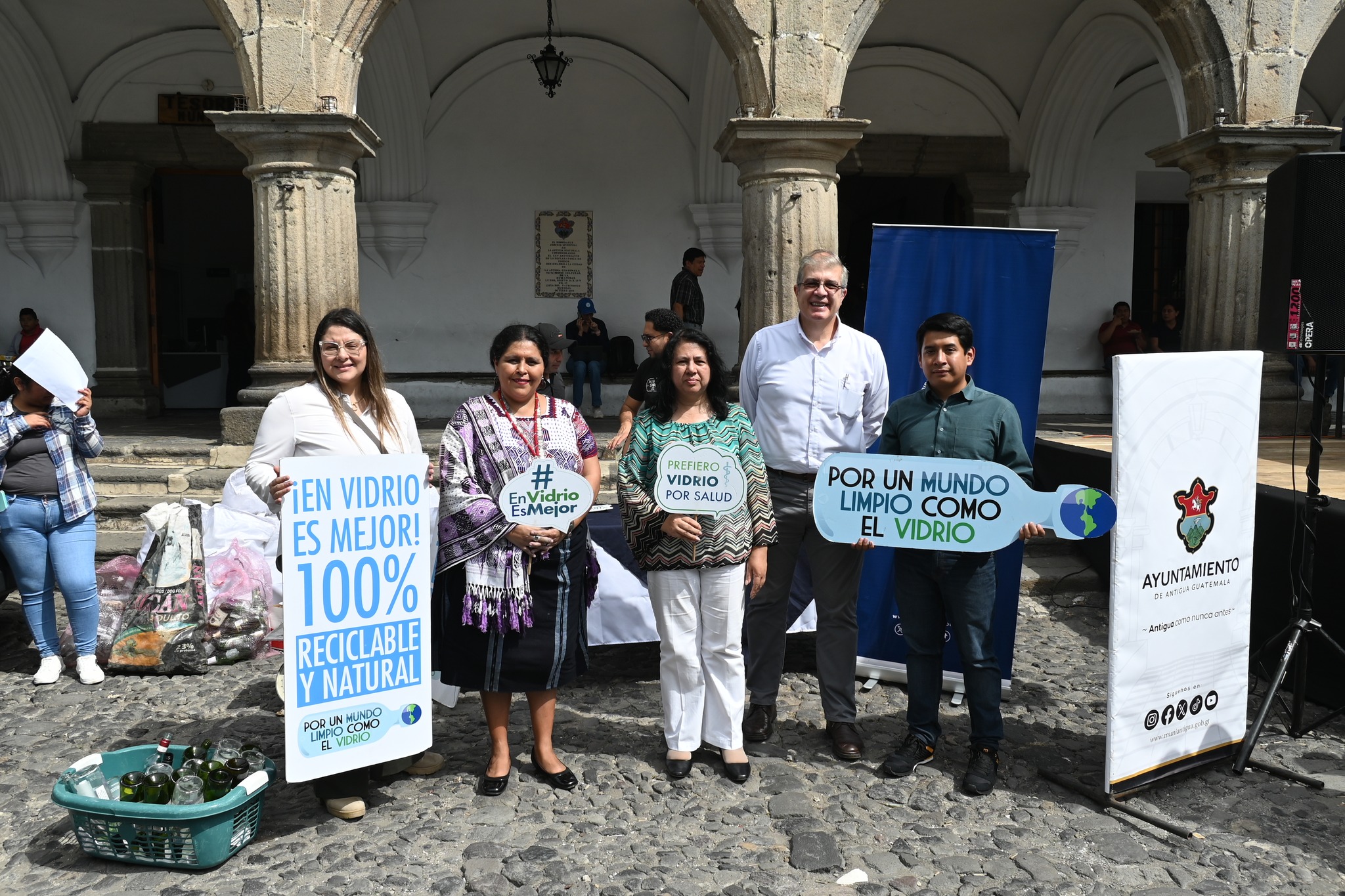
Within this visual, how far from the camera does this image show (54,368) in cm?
446

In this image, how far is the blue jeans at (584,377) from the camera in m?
10.3

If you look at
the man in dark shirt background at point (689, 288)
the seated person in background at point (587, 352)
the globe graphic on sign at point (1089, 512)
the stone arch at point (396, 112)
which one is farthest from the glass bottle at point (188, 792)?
the stone arch at point (396, 112)

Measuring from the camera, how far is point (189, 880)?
2.97 meters

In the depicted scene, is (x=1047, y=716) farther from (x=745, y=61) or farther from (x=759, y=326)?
(x=745, y=61)

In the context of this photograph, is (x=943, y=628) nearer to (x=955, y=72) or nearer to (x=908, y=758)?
(x=908, y=758)

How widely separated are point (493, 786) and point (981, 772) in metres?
1.70

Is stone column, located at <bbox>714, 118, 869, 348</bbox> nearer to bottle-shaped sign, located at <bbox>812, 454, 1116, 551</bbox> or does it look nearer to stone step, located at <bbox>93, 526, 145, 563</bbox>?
bottle-shaped sign, located at <bbox>812, 454, 1116, 551</bbox>

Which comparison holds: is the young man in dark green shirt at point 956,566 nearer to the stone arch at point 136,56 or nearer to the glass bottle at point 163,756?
the glass bottle at point 163,756

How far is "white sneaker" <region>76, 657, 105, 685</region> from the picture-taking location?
4840 mm

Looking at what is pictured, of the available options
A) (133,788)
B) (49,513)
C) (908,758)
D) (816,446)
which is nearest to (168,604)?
(49,513)

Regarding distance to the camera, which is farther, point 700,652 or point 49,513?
point 49,513

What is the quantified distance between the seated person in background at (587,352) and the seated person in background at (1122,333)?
5607mm

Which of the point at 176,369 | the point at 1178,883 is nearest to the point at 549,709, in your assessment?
the point at 1178,883

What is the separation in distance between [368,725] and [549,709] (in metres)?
0.66
